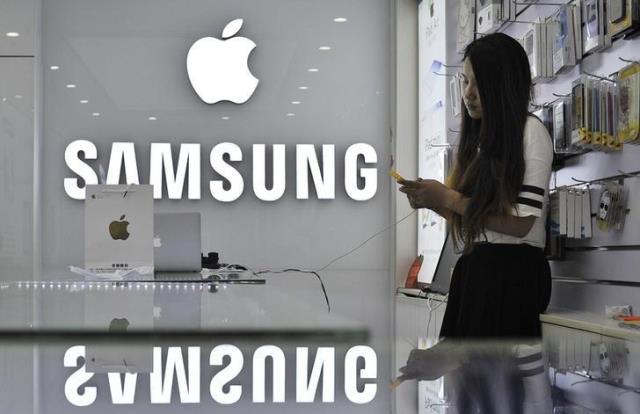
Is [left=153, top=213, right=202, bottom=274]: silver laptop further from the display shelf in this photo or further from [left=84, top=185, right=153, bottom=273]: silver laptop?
the display shelf

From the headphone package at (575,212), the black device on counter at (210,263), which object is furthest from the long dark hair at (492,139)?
the black device on counter at (210,263)

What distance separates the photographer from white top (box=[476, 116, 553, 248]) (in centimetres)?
239

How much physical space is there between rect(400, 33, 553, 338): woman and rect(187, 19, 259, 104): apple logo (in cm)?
470

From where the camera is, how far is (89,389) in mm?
729

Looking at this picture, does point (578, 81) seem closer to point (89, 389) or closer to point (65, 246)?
point (89, 389)

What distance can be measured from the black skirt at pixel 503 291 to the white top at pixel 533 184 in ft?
0.08

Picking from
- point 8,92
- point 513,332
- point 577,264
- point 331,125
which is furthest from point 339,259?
point 513,332

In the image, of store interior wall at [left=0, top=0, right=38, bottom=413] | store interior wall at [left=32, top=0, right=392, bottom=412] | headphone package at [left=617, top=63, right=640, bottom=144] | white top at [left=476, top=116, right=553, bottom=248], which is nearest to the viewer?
white top at [left=476, top=116, right=553, bottom=248]

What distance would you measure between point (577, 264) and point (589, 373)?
10.2 ft

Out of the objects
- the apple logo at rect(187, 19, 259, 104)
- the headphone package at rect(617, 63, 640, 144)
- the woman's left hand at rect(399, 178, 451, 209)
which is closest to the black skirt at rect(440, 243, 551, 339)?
the woman's left hand at rect(399, 178, 451, 209)

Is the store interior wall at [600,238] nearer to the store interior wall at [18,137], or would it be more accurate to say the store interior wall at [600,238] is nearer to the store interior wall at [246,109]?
the store interior wall at [246,109]

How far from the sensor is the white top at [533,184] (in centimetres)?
239

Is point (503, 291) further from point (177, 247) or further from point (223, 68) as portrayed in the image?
point (223, 68)

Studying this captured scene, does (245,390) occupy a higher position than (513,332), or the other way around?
(245,390)
